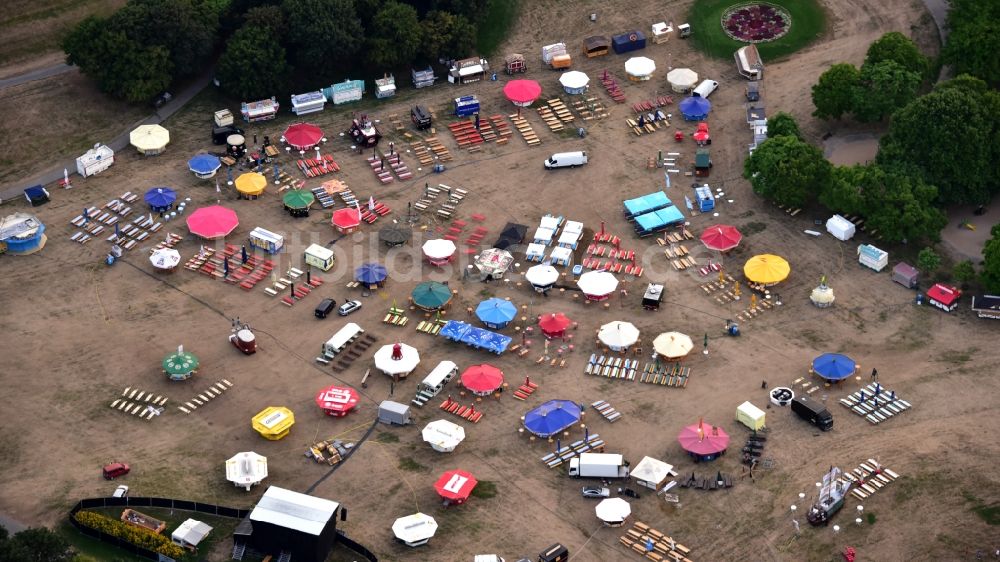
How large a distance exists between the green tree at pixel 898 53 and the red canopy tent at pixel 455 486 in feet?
245

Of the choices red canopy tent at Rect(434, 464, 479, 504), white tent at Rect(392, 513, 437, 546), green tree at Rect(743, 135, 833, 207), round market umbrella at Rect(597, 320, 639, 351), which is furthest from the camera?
green tree at Rect(743, 135, 833, 207)

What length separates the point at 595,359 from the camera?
156375 mm

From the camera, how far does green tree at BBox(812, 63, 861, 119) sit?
181000 millimetres

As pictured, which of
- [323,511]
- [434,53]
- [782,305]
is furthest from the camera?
[434,53]

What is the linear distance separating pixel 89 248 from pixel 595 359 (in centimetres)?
5672

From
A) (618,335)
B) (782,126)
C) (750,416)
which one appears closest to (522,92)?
(782,126)

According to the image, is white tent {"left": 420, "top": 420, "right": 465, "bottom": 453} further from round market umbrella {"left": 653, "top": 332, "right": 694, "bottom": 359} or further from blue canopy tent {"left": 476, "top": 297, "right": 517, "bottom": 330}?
round market umbrella {"left": 653, "top": 332, "right": 694, "bottom": 359}

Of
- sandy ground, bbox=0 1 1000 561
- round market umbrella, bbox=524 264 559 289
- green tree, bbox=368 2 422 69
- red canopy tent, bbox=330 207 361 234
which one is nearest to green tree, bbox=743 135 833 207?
sandy ground, bbox=0 1 1000 561

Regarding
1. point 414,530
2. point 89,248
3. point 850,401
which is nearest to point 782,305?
point 850,401

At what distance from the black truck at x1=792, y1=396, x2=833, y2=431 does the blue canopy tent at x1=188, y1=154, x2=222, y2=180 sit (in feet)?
236

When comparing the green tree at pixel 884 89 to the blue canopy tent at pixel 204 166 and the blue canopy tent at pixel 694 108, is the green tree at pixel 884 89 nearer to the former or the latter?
the blue canopy tent at pixel 694 108

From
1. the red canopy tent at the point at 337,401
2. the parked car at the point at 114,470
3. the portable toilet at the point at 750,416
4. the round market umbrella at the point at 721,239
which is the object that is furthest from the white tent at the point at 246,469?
the round market umbrella at the point at 721,239

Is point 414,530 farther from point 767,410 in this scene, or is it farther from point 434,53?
point 434,53

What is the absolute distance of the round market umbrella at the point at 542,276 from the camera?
164500 millimetres
